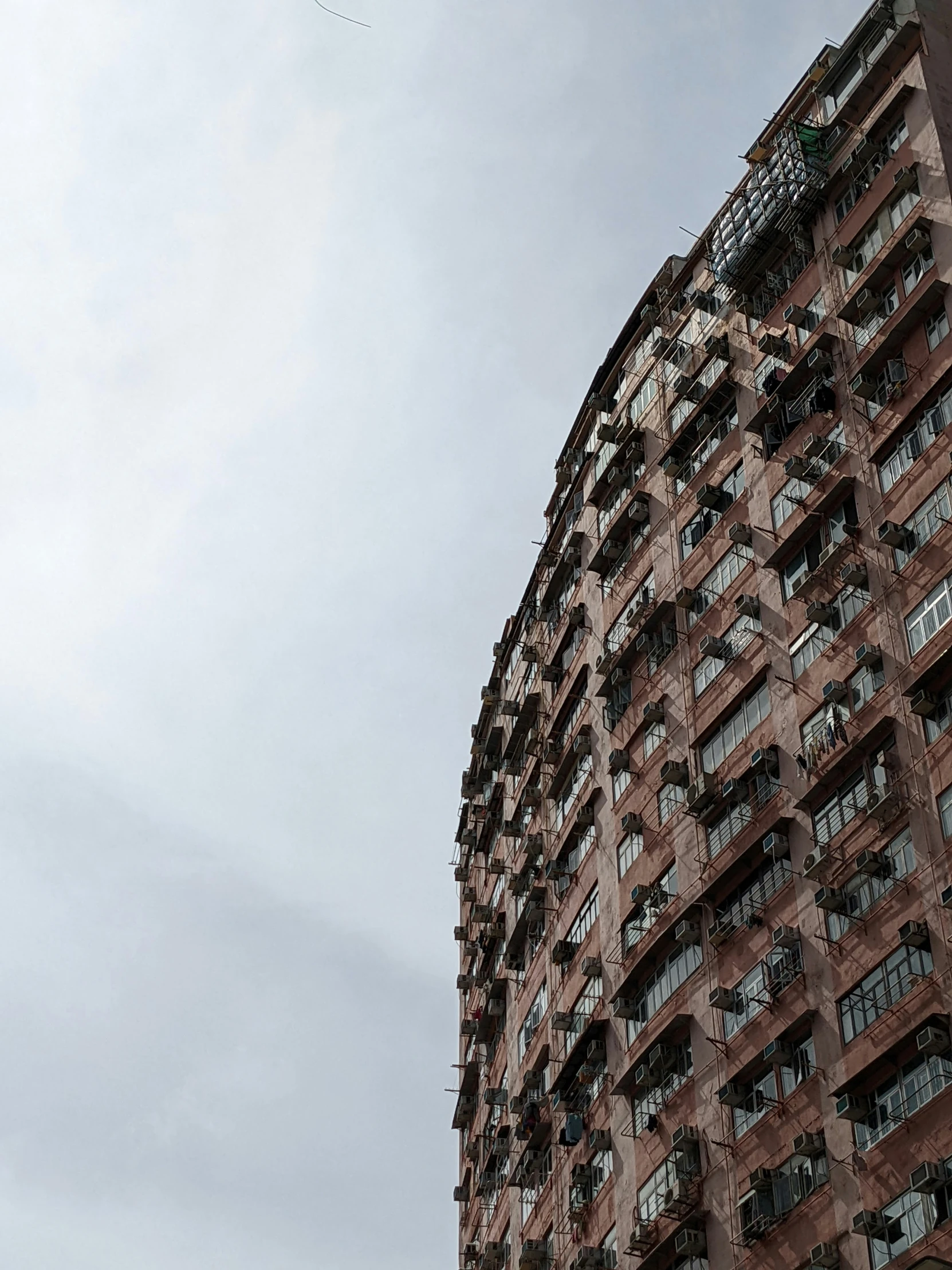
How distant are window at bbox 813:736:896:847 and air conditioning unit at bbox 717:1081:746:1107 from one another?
499 centimetres

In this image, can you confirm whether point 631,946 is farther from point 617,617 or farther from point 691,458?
point 691,458

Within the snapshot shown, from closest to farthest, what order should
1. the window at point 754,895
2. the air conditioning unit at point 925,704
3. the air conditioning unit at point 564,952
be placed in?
the air conditioning unit at point 925,704 → the window at point 754,895 → the air conditioning unit at point 564,952

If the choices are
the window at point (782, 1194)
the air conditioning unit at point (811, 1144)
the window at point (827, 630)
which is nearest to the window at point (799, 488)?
the window at point (827, 630)

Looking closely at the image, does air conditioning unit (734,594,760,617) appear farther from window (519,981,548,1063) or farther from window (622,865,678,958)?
window (519,981,548,1063)

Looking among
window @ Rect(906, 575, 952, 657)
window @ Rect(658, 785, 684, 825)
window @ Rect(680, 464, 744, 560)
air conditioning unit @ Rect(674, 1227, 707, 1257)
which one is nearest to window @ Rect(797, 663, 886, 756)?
window @ Rect(906, 575, 952, 657)

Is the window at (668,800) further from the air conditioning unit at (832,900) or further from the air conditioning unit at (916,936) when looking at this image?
the air conditioning unit at (916,936)

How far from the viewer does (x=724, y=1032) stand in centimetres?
3438

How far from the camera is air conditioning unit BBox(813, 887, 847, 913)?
31.5 metres

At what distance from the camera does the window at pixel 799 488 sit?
3622 cm

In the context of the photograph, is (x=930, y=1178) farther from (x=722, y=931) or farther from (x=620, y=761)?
(x=620, y=761)

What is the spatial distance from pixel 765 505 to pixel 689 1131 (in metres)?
13.7

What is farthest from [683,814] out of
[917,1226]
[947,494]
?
[917,1226]

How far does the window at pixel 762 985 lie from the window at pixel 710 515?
11.5m

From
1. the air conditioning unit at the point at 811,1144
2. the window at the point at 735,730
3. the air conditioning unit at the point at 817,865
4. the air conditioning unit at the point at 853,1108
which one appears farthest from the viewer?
the window at the point at 735,730
